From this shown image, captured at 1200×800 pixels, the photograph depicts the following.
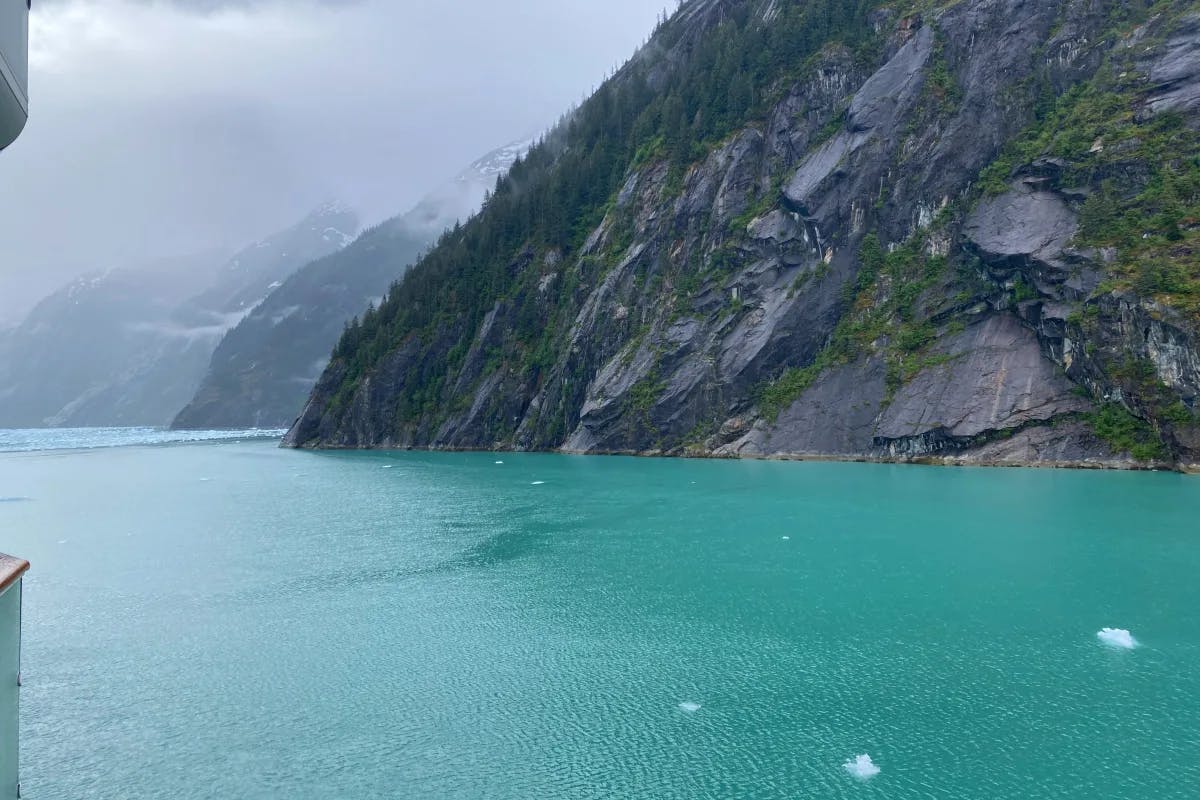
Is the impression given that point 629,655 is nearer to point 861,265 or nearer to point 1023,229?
point 1023,229

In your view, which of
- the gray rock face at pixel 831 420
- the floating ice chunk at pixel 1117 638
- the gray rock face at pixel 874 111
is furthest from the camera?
the gray rock face at pixel 874 111

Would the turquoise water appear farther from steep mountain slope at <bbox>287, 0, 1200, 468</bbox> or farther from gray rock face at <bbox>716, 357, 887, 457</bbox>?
gray rock face at <bbox>716, 357, 887, 457</bbox>

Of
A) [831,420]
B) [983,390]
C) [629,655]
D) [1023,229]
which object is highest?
[1023,229]

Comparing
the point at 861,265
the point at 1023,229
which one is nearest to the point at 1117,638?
the point at 1023,229

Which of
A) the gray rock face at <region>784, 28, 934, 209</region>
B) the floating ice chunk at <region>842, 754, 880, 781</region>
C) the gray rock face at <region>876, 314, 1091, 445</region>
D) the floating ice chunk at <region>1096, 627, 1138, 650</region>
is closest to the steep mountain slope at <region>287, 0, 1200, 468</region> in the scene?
the gray rock face at <region>876, 314, 1091, 445</region>

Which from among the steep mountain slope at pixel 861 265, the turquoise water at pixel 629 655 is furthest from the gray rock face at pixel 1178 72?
the turquoise water at pixel 629 655

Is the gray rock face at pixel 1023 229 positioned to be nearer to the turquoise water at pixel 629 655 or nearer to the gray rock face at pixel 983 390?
the gray rock face at pixel 983 390
